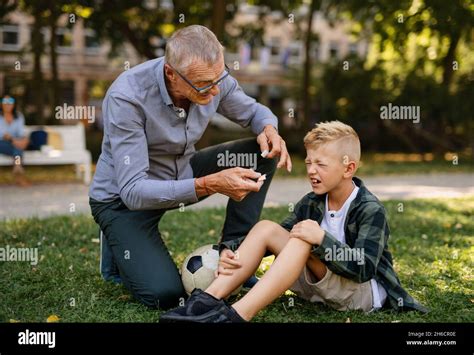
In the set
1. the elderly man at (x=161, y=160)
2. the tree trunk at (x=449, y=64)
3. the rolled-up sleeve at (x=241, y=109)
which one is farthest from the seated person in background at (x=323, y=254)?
the tree trunk at (x=449, y=64)

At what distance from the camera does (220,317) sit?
3.34 m

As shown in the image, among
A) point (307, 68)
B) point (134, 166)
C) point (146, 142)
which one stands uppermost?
point (146, 142)

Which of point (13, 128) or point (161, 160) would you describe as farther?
point (13, 128)

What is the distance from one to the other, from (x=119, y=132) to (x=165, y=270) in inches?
35.5

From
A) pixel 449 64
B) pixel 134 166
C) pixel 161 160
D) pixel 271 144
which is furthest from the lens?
pixel 449 64

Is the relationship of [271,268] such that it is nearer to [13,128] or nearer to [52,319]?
[52,319]

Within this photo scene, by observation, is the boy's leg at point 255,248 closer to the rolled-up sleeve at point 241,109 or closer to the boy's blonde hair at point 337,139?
the boy's blonde hair at point 337,139

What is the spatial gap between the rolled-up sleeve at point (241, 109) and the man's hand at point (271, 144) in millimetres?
122

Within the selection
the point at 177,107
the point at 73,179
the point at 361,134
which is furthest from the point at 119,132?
the point at 361,134

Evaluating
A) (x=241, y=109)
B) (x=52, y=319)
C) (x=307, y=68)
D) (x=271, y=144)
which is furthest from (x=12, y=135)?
(x=307, y=68)

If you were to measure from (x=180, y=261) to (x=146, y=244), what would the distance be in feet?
3.78

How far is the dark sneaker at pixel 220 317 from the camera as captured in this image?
3.34 m

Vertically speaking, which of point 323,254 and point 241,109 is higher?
point 241,109
